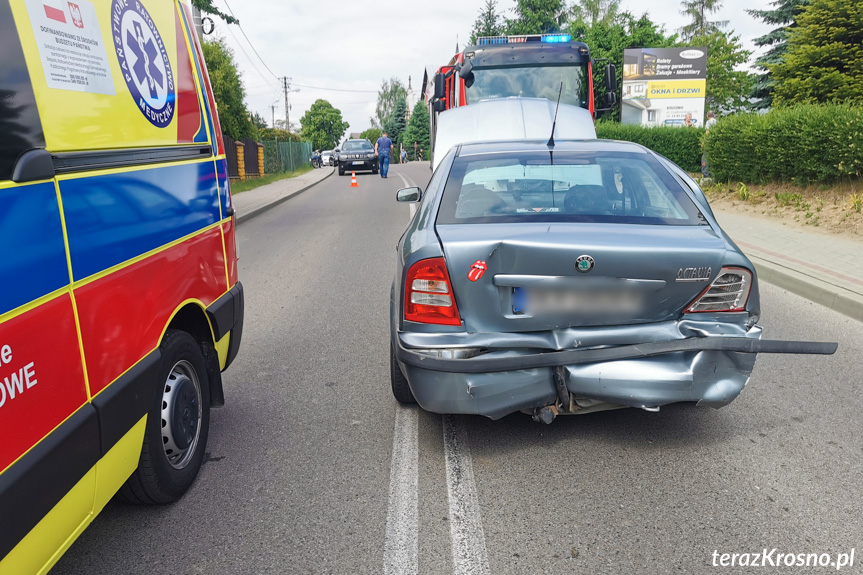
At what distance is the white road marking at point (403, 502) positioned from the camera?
2841 mm

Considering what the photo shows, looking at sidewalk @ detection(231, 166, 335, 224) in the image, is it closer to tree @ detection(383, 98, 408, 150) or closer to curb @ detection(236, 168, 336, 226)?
curb @ detection(236, 168, 336, 226)

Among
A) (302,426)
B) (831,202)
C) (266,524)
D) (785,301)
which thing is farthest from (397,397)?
(831,202)

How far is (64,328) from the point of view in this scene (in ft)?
7.32

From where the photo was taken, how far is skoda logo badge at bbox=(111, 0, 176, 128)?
2982 millimetres

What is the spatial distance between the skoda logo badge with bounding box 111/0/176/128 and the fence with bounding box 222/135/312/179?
2057 centimetres

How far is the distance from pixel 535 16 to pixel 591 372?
5064cm

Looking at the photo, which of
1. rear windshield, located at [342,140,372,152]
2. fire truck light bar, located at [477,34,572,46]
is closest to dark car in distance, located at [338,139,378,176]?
rear windshield, located at [342,140,372,152]

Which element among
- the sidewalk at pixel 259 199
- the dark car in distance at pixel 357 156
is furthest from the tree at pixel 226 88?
the dark car in distance at pixel 357 156

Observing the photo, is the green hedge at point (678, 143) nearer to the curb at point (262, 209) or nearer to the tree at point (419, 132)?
the curb at point (262, 209)

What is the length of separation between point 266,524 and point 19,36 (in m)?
2.10

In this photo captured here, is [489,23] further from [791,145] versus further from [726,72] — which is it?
[791,145]

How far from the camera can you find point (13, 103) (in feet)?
6.94

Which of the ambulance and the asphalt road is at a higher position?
the ambulance

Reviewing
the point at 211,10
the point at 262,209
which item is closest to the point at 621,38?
the point at 211,10
